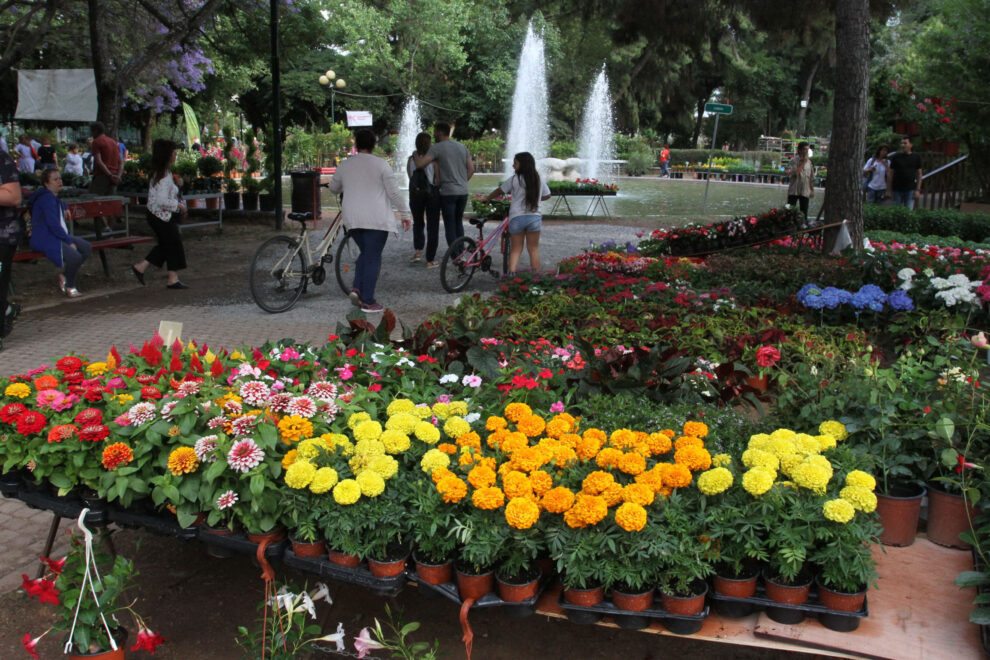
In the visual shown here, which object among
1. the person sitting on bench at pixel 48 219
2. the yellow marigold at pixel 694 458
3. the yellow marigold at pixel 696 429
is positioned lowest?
the yellow marigold at pixel 694 458

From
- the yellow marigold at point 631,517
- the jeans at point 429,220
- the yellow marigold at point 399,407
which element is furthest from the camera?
the jeans at point 429,220

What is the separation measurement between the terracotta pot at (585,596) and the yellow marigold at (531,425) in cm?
59

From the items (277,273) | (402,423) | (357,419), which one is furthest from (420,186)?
(402,423)

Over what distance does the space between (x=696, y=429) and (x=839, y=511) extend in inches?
22.8

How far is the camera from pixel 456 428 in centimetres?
283

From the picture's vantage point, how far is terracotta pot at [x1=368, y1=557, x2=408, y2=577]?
96.3 inches

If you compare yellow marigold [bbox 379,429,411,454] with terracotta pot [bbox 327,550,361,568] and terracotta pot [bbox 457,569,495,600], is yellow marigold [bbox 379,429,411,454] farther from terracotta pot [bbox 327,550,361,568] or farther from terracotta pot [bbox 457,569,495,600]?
terracotta pot [bbox 457,569,495,600]

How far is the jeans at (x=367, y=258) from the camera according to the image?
302 inches

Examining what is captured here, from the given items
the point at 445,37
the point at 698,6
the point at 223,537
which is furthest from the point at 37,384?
the point at 445,37

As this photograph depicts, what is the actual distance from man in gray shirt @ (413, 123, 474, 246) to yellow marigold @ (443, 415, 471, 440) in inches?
282

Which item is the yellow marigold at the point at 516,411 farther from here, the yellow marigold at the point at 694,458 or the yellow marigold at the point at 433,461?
the yellow marigold at the point at 694,458

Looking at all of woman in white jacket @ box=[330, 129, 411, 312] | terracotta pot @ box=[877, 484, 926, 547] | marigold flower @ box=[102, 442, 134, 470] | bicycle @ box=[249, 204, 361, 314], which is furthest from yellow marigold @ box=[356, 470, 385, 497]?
bicycle @ box=[249, 204, 361, 314]

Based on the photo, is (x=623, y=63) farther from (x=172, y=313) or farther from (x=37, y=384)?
(x=37, y=384)

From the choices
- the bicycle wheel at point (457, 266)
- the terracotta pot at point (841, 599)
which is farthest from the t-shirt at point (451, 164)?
the terracotta pot at point (841, 599)
